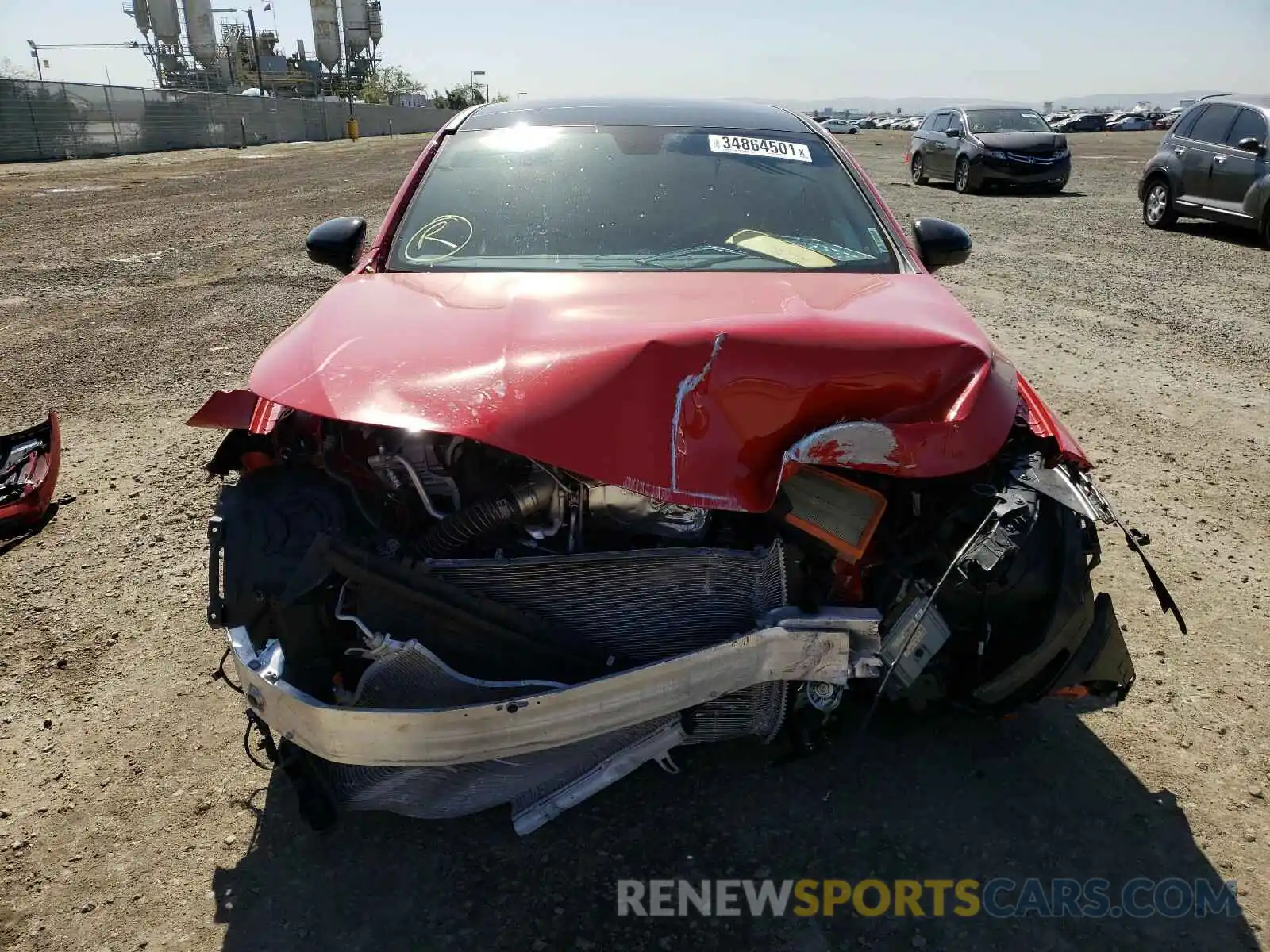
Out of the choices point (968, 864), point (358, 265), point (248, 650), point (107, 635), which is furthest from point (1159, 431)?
point (107, 635)

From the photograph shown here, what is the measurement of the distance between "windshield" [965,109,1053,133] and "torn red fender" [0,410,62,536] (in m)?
16.0

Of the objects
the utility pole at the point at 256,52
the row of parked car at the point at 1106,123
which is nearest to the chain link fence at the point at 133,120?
the utility pole at the point at 256,52

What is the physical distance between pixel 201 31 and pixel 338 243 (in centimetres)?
7193

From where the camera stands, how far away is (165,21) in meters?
60.6

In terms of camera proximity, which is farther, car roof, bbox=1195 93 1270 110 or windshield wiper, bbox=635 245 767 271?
car roof, bbox=1195 93 1270 110

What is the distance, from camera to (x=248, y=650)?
208 cm

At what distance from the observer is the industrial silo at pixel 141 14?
61.5 meters

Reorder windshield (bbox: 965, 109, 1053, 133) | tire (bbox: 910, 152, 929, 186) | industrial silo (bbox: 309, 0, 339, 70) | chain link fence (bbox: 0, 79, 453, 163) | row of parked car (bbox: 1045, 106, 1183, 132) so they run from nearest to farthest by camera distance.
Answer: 1. windshield (bbox: 965, 109, 1053, 133)
2. tire (bbox: 910, 152, 929, 186)
3. chain link fence (bbox: 0, 79, 453, 163)
4. row of parked car (bbox: 1045, 106, 1183, 132)
5. industrial silo (bbox: 309, 0, 339, 70)

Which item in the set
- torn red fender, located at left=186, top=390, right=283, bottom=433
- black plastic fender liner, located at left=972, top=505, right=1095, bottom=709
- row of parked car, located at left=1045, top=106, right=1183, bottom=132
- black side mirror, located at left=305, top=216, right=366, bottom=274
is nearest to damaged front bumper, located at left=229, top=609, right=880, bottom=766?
black plastic fender liner, located at left=972, top=505, right=1095, bottom=709

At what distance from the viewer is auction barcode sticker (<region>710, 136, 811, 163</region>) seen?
3.54 m

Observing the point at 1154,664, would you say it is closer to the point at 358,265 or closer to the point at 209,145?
the point at 358,265

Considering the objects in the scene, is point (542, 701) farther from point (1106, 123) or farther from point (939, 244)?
point (1106, 123)

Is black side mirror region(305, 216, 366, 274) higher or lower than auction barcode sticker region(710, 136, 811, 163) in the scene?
lower

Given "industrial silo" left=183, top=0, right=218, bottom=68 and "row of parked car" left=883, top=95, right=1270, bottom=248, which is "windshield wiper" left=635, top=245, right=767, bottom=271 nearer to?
"row of parked car" left=883, top=95, right=1270, bottom=248
